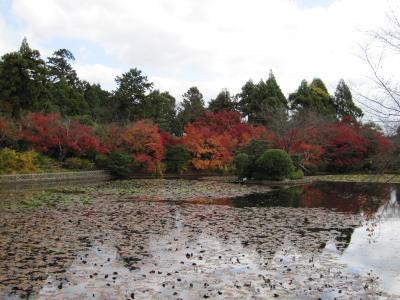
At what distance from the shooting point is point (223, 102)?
55.8 meters

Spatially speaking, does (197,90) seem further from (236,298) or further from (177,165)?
(236,298)

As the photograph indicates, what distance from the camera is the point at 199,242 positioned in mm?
9898

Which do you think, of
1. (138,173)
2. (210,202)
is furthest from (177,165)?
(210,202)

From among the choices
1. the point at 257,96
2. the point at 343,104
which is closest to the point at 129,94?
the point at 257,96

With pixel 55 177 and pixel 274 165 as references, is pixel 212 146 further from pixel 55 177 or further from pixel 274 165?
pixel 55 177

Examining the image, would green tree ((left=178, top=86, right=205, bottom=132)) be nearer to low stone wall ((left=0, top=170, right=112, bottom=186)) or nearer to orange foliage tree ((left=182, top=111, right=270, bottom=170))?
orange foliage tree ((left=182, top=111, right=270, bottom=170))

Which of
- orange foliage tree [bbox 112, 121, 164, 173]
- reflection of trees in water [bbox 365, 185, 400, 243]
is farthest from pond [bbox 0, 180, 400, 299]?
orange foliage tree [bbox 112, 121, 164, 173]

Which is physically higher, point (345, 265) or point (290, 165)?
point (290, 165)

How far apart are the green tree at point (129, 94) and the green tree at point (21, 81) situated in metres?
16.5

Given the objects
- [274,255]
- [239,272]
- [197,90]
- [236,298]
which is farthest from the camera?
[197,90]

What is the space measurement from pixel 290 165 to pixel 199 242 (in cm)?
1966

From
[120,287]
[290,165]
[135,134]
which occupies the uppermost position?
[135,134]

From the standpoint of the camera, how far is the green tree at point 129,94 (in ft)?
169

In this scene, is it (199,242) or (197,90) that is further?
(197,90)
